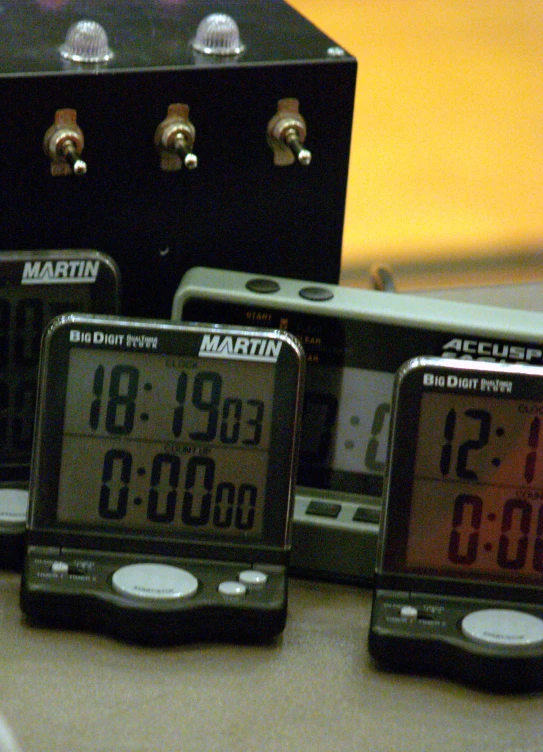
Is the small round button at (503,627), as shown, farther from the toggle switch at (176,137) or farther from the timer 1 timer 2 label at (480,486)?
the toggle switch at (176,137)

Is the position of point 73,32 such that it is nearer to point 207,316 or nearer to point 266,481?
point 207,316

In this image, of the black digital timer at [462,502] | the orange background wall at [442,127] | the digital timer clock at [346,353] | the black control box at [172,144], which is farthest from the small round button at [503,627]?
the orange background wall at [442,127]

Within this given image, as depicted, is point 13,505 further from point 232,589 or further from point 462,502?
point 462,502

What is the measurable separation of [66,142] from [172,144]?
11 cm

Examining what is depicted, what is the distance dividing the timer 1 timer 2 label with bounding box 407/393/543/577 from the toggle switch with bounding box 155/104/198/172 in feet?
1.22

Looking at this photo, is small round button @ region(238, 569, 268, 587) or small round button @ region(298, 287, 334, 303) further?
small round button @ region(298, 287, 334, 303)

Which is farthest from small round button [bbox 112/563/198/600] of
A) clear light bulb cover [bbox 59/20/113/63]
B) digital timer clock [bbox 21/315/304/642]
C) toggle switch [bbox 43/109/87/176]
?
clear light bulb cover [bbox 59/20/113/63]

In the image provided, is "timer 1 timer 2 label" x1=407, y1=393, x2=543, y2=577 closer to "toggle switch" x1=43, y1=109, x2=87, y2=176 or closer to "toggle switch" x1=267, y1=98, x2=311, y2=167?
"toggle switch" x1=267, y1=98, x2=311, y2=167

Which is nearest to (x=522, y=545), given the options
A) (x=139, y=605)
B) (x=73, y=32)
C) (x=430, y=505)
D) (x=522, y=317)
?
(x=430, y=505)

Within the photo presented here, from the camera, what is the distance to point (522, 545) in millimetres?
1206

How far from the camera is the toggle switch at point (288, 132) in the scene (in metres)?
1.34

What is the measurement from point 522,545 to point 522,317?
24 centimetres

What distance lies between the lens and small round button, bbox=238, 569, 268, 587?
46.9 inches

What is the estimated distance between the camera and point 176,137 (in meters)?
1.31
